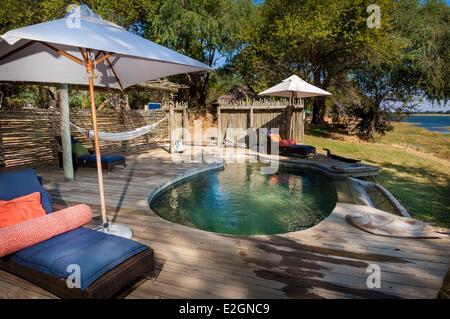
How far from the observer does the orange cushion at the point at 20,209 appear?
104 inches

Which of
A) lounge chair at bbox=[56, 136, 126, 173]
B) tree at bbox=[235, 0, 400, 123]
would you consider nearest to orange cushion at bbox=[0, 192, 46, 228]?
lounge chair at bbox=[56, 136, 126, 173]

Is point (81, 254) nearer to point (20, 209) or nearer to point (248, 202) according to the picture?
point (20, 209)

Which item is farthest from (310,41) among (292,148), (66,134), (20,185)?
(20,185)

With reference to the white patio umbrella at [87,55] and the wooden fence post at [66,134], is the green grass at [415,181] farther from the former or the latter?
the wooden fence post at [66,134]

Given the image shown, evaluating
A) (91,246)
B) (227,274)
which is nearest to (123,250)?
(91,246)

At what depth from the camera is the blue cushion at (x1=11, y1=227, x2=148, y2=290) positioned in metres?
2.07

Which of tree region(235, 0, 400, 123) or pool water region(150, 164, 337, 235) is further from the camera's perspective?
tree region(235, 0, 400, 123)

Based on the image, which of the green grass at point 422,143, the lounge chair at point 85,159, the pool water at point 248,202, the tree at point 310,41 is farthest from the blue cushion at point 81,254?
the green grass at point 422,143

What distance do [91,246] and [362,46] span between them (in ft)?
56.8

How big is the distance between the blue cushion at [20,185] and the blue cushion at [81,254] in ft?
2.72

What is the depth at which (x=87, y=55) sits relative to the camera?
116 inches

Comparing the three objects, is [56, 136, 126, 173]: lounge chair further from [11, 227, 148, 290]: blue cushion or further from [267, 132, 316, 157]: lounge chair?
[267, 132, 316, 157]: lounge chair
